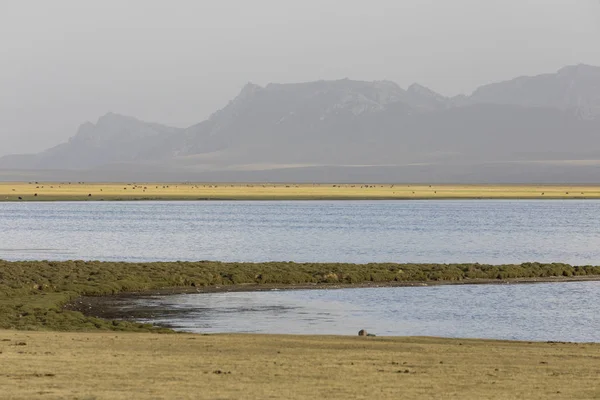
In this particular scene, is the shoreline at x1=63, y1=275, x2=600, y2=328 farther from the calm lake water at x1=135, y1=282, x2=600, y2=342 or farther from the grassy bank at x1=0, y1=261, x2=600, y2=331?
the calm lake water at x1=135, y1=282, x2=600, y2=342

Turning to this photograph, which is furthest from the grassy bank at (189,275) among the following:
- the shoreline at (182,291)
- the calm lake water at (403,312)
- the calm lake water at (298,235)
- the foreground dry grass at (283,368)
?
the calm lake water at (298,235)

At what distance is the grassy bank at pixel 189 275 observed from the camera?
33.7 m

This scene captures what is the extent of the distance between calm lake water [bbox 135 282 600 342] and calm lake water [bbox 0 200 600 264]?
51.3ft

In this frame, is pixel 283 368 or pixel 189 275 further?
pixel 189 275

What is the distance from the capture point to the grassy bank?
111 ft

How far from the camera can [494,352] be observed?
21906 mm

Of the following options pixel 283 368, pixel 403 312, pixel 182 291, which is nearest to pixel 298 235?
pixel 182 291

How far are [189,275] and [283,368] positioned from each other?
21876mm

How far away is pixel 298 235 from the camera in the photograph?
248 feet

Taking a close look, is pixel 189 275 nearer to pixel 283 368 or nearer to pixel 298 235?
pixel 283 368

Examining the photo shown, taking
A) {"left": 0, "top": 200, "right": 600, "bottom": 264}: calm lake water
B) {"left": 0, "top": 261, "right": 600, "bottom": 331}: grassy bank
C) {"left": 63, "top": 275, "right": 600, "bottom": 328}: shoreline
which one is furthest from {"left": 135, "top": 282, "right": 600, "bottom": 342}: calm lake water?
{"left": 0, "top": 200, "right": 600, "bottom": 264}: calm lake water

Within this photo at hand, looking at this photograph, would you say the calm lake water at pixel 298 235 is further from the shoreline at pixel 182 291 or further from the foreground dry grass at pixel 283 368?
the foreground dry grass at pixel 283 368

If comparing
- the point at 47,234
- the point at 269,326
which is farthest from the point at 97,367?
the point at 47,234

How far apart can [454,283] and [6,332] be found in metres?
22.0
